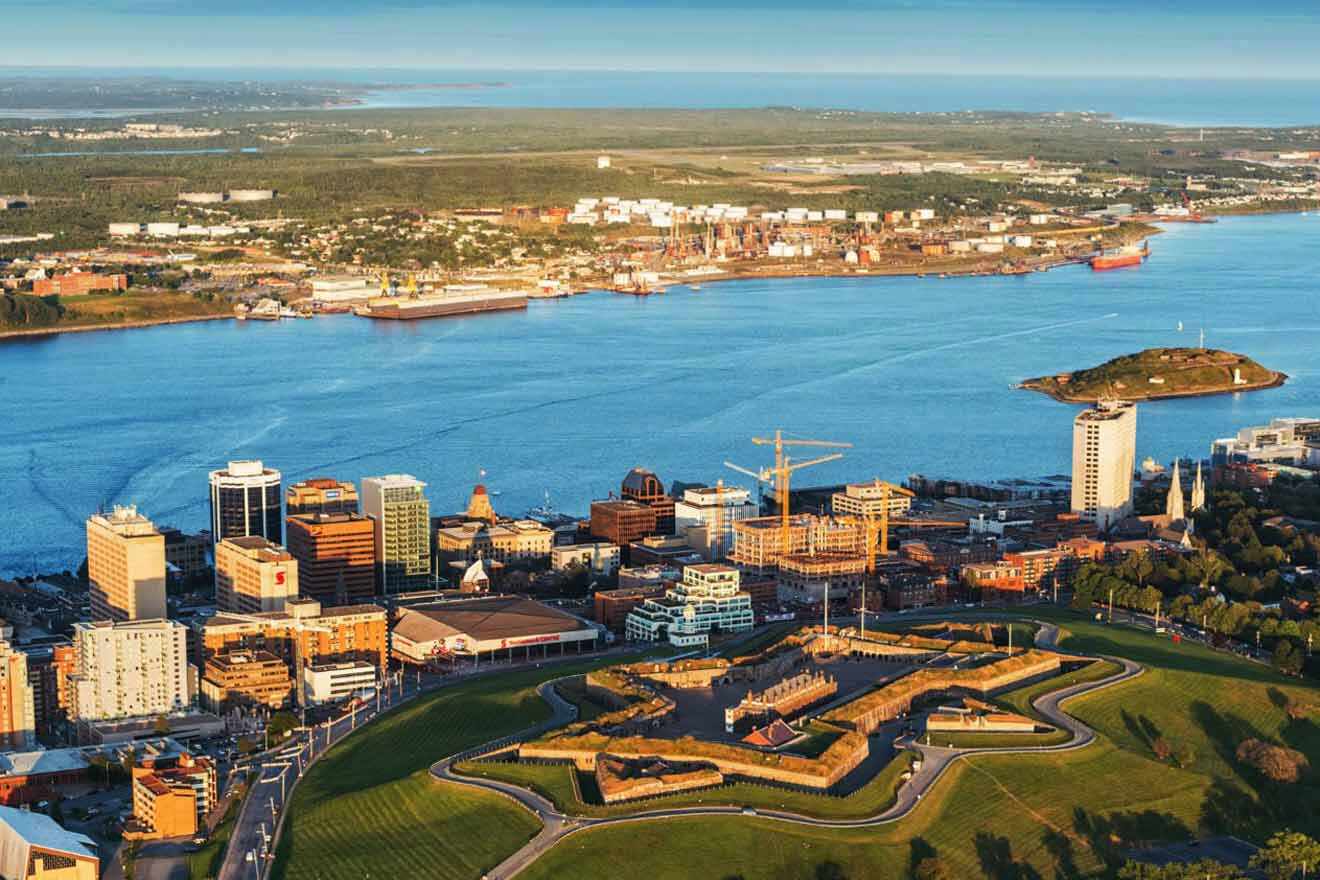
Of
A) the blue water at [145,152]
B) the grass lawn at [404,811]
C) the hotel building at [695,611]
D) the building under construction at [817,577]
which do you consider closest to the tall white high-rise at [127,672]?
the grass lawn at [404,811]

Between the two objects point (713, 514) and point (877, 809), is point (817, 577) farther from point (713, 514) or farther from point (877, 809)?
point (877, 809)

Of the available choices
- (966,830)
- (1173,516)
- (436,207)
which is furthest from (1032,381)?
(436,207)

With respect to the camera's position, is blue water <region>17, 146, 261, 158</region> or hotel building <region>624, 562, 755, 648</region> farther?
blue water <region>17, 146, 261, 158</region>

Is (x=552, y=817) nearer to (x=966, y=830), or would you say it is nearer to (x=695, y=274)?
(x=966, y=830)

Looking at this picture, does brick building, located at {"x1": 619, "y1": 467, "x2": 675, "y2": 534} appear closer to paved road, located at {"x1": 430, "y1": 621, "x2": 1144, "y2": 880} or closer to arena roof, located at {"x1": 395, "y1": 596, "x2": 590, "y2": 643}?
arena roof, located at {"x1": 395, "y1": 596, "x2": 590, "y2": 643}

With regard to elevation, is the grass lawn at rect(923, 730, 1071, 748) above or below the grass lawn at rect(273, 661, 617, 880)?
above

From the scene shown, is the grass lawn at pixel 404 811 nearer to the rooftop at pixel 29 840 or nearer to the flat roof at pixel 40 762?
the rooftop at pixel 29 840

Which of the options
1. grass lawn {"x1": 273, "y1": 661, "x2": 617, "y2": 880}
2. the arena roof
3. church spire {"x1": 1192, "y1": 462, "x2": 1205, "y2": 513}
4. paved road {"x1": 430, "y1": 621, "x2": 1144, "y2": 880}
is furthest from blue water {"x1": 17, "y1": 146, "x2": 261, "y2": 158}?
paved road {"x1": 430, "y1": 621, "x2": 1144, "y2": 880}
